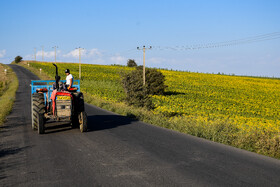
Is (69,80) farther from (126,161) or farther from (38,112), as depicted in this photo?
(126,161)


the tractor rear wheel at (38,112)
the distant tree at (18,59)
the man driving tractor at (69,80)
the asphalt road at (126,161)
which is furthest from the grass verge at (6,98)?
the distant tree at (18,59)

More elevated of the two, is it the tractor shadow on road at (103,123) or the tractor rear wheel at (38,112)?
the tractor rear wheel at (38,112)

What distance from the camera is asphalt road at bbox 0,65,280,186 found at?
5.45 m

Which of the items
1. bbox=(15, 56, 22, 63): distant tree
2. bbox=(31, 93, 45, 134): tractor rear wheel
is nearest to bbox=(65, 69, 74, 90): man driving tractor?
bbox=(31, 93, 45, 134): tractor rear wheel

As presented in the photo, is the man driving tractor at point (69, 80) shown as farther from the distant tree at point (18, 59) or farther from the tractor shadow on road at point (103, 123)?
the distant tree at point (18, 59)

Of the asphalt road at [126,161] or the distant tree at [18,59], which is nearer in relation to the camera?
the asphalt road at [126,161]

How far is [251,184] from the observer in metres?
5.22

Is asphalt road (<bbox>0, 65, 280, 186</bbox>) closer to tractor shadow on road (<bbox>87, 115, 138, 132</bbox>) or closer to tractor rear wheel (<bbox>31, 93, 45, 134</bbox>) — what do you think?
tractor rear wheel (<bbox>31, 93, 45, 134</bbox>)

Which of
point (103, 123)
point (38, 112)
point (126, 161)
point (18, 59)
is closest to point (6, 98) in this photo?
point (103, 123)

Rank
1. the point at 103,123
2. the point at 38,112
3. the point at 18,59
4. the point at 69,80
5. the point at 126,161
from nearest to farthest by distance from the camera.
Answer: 1. the point at 126,161
2. the point at 38,112
3. the point at 69,80
4. the point at 103,123
5. the point at 18,59

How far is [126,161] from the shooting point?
6.71 meters

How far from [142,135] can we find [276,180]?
5066 mm

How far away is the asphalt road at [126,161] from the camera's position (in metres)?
5.45

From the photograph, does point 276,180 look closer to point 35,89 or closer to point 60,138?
point 60,138
